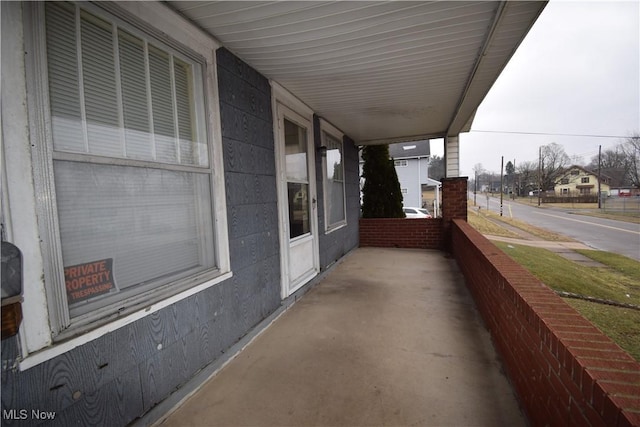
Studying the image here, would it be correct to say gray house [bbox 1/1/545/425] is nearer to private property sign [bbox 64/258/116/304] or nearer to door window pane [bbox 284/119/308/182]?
private property sign [bbox 64/258/116/304]

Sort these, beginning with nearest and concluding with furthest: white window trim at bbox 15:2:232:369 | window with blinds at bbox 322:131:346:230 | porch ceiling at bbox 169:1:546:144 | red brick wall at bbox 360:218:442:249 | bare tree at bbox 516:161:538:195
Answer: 1. white window trim at bbox 15:2:232:369
2. porch ceiling at bbox 169:1:546:144
3. window with blinds at bbox 322:131:346:230
4. red brick wall at bbox 360:218:442:249
5. bare tree at bbox 516:161:538:195

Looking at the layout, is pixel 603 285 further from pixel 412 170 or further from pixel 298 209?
pixel 412 170

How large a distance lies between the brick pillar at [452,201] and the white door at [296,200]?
11.1ft

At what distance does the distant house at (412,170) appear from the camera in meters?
21.2

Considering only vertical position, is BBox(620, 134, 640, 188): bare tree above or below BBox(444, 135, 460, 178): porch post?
above

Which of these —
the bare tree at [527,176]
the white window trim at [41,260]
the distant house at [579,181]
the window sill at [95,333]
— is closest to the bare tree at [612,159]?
the distant house at [579,181]

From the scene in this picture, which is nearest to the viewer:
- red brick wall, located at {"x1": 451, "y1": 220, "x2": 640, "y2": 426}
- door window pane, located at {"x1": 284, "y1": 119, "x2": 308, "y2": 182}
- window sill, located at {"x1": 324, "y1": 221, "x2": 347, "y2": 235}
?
red brick wall, located at {"x1": 451, "y1": 220, "x2": 640, "y2": 426}

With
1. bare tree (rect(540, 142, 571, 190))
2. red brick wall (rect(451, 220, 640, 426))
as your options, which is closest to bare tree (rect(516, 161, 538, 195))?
bare tree (rect(540, 142, 571, 190))

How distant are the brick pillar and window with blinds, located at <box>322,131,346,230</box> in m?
2.26

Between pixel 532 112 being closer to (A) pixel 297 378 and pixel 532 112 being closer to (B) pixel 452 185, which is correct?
(B) pixel 452 185

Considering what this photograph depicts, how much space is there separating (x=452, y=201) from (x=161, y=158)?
583 centimetres

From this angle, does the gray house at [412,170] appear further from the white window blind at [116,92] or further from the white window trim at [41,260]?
the white window trim at [41,260]

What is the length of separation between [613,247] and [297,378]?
12662 millimetres

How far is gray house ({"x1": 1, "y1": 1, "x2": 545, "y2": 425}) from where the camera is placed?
47.4 inches
